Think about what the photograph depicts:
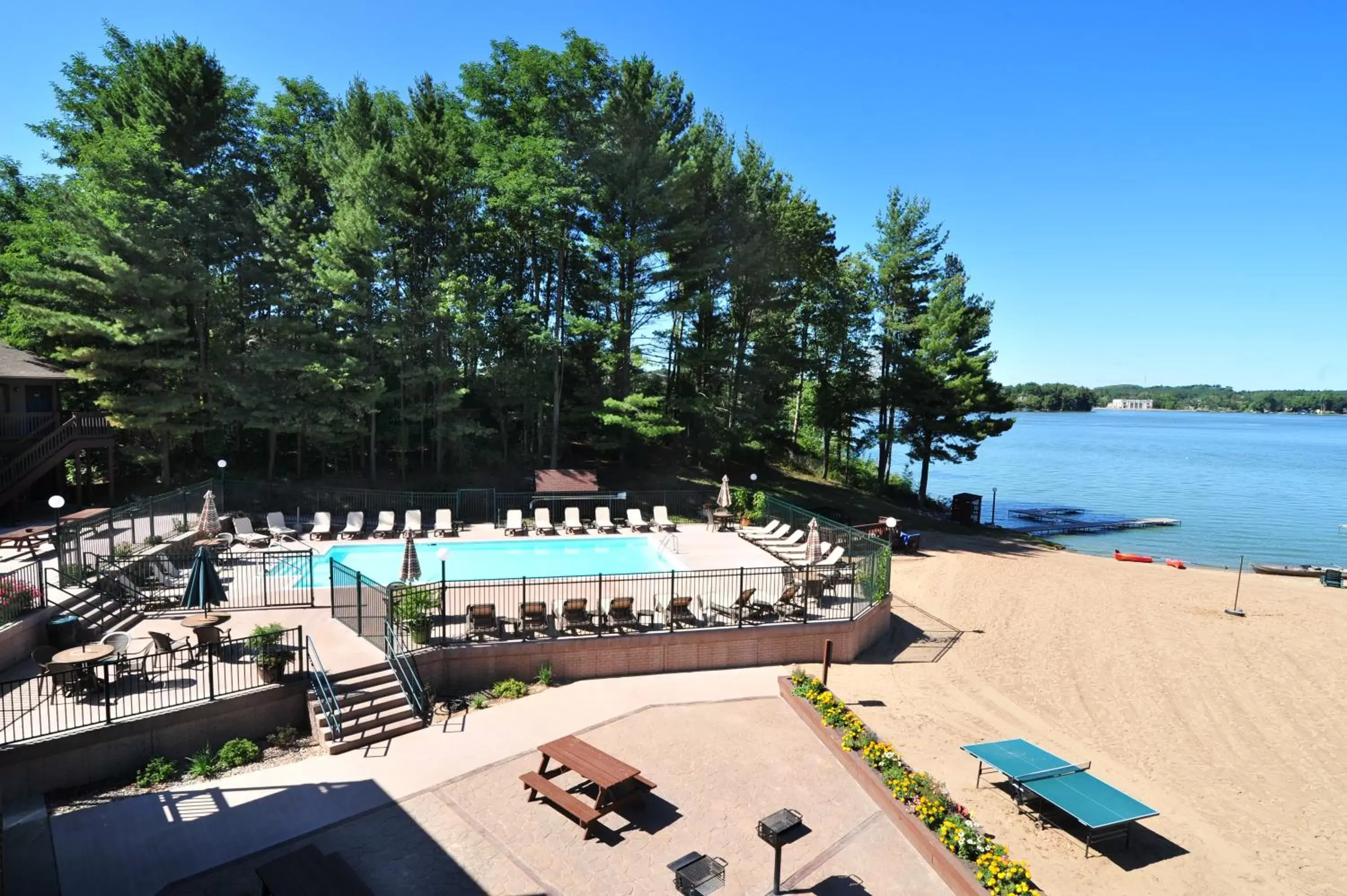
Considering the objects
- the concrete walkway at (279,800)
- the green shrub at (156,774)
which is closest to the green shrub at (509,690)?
the concrete walkway at (279,800)

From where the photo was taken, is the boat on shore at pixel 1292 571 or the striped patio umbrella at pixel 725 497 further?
the boat on shore at pixel 1292 571

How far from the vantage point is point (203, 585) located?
12.0 metres

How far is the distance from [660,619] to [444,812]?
6644 millimetres

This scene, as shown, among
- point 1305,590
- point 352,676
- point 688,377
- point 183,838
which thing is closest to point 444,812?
point 183,838

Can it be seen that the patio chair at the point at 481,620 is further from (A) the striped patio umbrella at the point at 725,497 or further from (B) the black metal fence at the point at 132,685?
(A) the striped patio umbrella at the point at 725,497

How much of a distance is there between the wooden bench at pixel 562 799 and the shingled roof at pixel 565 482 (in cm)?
1602

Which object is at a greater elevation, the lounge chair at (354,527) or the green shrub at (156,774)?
the lounge chair at (354,527)

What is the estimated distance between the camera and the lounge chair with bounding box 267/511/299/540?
68.6 feet

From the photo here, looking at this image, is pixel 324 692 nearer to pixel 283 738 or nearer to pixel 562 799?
pixel 283 738

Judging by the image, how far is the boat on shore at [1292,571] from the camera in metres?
31.2

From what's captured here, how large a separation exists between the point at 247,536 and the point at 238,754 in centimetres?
1179

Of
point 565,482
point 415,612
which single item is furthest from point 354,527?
point 415,612

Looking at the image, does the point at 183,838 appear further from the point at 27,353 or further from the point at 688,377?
the point at 688,377

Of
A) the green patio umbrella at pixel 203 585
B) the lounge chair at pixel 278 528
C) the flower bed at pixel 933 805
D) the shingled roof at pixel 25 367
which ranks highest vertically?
the shingled roof at pixel 25 367
